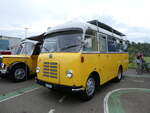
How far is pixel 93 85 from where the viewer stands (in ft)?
15.2

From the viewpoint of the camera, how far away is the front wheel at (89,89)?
419 cm

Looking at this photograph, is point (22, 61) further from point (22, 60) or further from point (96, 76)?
point (96, 76)

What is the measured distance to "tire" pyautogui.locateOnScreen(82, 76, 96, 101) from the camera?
4.19m

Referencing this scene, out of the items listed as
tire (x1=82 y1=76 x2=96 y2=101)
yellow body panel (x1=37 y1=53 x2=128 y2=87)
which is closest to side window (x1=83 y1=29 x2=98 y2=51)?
yellow body panel (x1=37 y1=53 x2=128 y2=87)

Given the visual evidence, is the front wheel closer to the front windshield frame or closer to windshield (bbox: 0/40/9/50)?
the front windshield frame

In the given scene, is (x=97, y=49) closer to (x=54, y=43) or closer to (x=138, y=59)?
(x=54, y=43)

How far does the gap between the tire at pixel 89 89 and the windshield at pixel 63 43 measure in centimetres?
126

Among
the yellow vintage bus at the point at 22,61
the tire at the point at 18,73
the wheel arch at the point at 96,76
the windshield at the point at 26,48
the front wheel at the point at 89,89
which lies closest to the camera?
the front wheel at the point at 89,89

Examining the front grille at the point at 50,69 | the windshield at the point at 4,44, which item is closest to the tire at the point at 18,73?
the front grille at the point at 50,69

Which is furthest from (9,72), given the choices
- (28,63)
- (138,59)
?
(138,59)

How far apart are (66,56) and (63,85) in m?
0.91

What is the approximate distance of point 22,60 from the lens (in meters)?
7.05

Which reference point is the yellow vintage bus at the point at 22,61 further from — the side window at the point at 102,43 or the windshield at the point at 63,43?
the side window at the point at 102,43

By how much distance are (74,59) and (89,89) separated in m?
1.39
